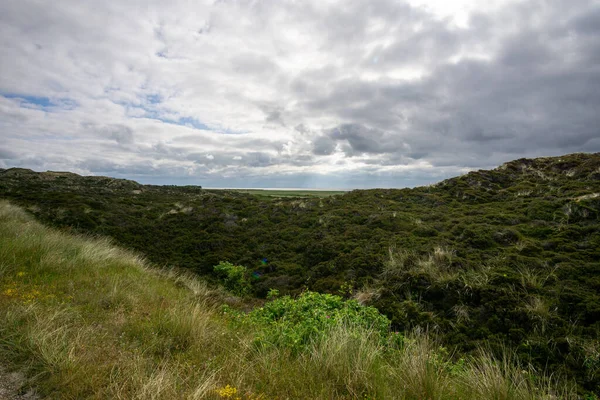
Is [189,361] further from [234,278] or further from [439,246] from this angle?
[439,246]

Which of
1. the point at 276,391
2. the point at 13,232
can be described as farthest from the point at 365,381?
the point at 13,232

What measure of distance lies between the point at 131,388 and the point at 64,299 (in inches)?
145

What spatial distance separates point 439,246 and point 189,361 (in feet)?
31.4

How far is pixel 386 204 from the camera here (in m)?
19.8

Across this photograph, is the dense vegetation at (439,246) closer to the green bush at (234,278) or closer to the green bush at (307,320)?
the green bush at (234,278)

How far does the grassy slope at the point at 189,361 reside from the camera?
3463mm

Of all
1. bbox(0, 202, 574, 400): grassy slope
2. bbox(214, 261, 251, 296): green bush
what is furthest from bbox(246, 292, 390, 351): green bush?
bbox(214, 261, 251, 296): green bush

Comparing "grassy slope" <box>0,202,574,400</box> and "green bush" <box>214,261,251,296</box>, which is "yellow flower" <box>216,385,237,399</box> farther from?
"green bush" <box>214,261,251,296</box>

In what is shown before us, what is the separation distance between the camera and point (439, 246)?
1068cm

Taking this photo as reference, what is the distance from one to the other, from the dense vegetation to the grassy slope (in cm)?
201

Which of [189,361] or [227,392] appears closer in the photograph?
[227,392]

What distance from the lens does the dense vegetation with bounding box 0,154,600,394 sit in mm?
6262

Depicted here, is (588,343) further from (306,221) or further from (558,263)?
(306,221)

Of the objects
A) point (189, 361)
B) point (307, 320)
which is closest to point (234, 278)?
point (307, 320)
